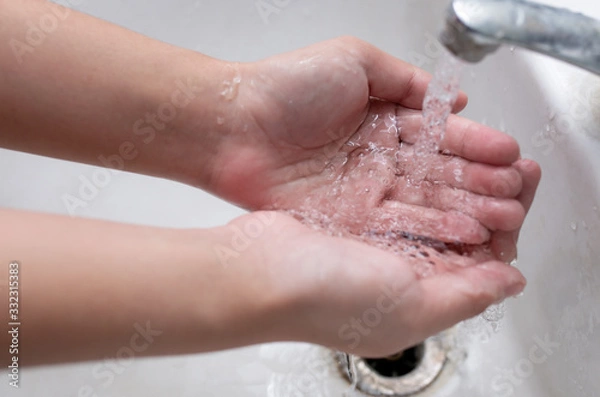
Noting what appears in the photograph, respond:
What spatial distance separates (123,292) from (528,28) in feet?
0.90

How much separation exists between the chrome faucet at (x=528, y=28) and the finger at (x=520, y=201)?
14 centimetres

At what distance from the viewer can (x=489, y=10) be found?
267mm

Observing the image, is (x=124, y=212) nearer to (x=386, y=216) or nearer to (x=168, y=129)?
(x=168, y=129)

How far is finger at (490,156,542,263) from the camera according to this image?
0.41m

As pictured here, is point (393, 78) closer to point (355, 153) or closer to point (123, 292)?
point (355, 153)

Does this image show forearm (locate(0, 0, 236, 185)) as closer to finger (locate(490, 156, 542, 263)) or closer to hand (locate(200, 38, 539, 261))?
hand (locate(200, 38, 539, 261))

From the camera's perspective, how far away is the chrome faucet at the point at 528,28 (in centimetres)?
27

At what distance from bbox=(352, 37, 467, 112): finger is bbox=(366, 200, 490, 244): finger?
10 centimetres

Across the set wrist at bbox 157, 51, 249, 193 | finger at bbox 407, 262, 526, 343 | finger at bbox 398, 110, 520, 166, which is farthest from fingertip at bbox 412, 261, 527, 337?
wrist at bbox 157, 51, 249, 193

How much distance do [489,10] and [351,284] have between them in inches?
7.4

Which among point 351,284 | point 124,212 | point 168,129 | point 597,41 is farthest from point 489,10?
point 124,212

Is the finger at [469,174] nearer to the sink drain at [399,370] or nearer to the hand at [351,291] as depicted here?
the hand at [351,291]

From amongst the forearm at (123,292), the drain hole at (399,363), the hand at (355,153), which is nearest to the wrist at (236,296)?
the forearm at (123,292)

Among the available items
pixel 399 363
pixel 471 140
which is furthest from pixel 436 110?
pixel 399 363
